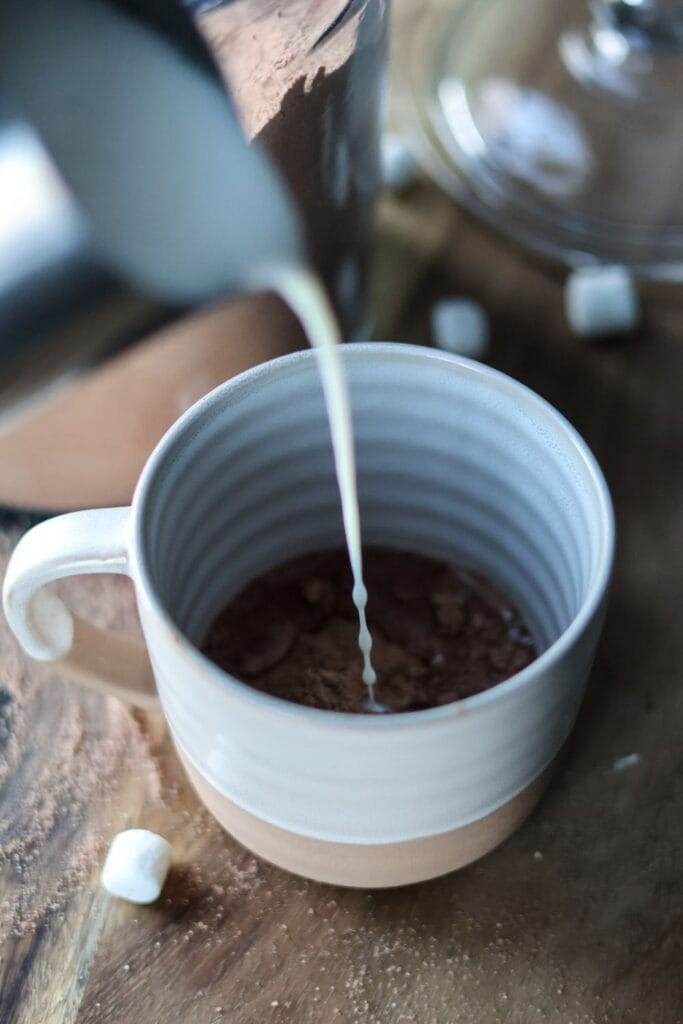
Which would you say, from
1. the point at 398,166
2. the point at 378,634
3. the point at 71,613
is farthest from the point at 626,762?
the point at 398,166

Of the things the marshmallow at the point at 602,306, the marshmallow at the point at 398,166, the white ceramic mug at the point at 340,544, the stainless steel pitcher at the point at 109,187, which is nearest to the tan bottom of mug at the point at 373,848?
the white ceramic mug at the point at 340,544

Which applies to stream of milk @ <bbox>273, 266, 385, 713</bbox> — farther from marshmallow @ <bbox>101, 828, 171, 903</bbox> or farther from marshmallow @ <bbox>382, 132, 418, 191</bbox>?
marshmallow @ <bbox>382, 132, 418, 191</bbox>

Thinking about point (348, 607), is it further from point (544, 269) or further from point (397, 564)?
point (544, 269)

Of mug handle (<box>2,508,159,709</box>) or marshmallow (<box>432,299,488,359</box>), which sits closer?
mug handle (<box>2,508,159,709</box>)

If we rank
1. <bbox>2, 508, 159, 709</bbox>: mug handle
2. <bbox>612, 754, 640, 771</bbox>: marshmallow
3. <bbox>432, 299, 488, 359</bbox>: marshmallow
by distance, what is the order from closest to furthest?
<bbox>2, 508, 159, 709</bbox>: mug handle, <bbox>612, 754, 640, 771</bbox>: marshmallow, <bbox>432, 299, 488, 359</bbox>: marshmallow

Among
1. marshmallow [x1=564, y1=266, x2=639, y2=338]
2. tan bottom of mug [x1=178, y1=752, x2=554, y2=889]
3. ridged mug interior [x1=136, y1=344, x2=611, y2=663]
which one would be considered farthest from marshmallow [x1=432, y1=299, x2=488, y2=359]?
tan bottom of mug [x1=178, y1=752, x2=554, y2=889]

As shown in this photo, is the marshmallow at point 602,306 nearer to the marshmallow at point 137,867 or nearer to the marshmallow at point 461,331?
the marshmallow at point 461,331
